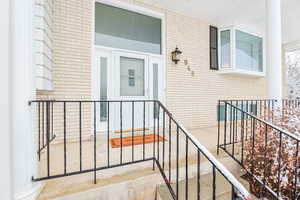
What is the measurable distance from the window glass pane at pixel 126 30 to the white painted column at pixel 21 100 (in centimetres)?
211

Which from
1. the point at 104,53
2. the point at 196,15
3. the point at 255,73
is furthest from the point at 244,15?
the point at 104,53

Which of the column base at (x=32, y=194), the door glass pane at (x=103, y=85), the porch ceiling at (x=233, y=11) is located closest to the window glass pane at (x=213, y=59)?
the porch ceiling at (x=233, y=11)

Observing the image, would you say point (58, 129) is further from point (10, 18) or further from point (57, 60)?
point (10, 18)

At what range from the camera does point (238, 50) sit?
5000 millimetres

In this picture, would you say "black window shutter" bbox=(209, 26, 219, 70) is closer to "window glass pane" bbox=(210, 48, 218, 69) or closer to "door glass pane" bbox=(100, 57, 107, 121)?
"window glass pane" bbox=(210, 48, 218, 69)

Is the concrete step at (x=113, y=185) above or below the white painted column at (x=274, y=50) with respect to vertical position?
below

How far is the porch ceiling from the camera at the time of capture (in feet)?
13.1

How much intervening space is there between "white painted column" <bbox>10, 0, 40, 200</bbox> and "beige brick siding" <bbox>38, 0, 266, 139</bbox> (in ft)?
4.96

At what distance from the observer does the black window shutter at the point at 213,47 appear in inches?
191

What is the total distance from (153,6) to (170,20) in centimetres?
56

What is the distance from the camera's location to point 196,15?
4484mm

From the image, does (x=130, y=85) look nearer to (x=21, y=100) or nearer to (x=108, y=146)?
(x=108, y=146)

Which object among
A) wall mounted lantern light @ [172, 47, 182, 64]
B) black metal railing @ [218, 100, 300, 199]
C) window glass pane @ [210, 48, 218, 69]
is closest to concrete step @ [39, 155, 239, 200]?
black metal railing @ [218, 100, 300, 199]

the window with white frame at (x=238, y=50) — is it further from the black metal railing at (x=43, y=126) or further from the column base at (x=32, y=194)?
the column base at (x=32, y=194)
